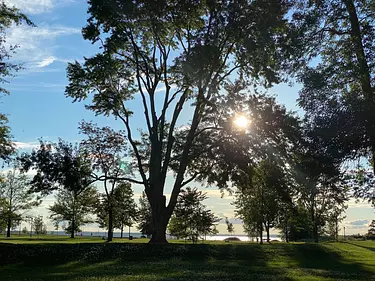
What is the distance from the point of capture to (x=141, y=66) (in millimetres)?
30578

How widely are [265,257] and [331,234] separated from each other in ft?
158

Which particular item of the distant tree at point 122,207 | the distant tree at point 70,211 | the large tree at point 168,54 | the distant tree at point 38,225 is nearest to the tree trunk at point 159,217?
the large tree at point 168,54

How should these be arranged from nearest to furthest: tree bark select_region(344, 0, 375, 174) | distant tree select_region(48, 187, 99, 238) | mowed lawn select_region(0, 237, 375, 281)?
tree bark select_region(344, 0, 375, 174) → mowed lawn select_region(0, 237, 375, 281) → distant tree select_region(48, 187, 99, 238)

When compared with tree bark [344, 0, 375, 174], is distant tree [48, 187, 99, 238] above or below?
below

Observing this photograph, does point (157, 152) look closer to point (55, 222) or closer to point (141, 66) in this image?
point (141, 66)

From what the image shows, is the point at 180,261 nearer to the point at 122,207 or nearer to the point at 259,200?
the point at 259,200

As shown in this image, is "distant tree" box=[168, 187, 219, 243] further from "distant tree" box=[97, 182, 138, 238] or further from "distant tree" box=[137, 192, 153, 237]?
"distant tree" box=[137, 192, 153, 237]

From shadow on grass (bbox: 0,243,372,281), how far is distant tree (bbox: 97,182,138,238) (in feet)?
75.0

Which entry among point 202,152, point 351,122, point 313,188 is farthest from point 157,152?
point 351,122

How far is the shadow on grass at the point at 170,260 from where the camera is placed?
16.4m

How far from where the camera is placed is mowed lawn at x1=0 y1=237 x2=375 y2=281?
16000mm

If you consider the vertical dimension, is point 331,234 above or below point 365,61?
below

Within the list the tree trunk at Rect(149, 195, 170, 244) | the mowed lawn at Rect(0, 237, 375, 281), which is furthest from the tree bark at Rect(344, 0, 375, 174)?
the tree trunk at Rect(149, 195, 170, 244)

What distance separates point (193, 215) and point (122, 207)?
15.5 metres
